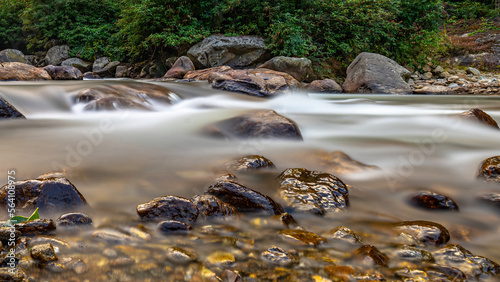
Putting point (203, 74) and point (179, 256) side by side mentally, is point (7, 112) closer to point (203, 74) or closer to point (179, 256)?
point (179, 256)

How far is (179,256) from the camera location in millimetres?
1787

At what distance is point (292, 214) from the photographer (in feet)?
7.96

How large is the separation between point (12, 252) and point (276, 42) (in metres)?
11.2

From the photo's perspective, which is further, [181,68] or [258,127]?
[181,68]

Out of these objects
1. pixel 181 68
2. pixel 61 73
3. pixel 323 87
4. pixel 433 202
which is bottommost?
pixel 61 73

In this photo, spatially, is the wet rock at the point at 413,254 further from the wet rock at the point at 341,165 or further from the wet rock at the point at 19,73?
the wet rock at the point at 19,73

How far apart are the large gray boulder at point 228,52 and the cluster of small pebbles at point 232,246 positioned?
32.8 feet

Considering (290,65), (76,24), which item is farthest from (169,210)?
(76,24)

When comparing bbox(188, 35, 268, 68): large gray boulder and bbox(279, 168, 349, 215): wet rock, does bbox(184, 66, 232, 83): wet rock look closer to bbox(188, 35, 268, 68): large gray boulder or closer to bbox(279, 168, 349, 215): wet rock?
bbox(188, 35, 268, 68): large gray boulder

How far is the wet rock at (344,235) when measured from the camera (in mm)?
2039

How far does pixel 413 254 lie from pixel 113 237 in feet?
5.48

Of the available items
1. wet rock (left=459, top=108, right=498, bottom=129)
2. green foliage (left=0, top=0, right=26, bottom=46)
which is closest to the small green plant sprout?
wet rock (left=459, top=108, right=498, bottom=129)

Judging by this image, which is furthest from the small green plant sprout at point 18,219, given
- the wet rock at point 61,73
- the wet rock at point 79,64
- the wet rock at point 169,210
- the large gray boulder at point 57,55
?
the large gray boulder at point 57,55

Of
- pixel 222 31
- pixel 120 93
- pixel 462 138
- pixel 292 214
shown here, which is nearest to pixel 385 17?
pixel 222 31
